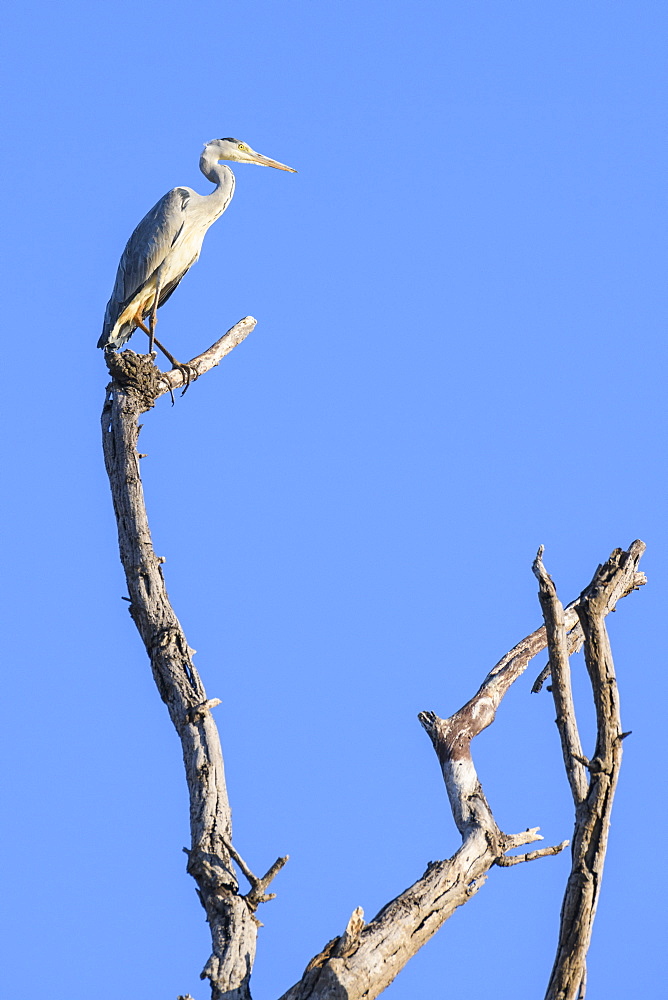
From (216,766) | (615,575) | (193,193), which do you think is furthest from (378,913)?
(193,193)

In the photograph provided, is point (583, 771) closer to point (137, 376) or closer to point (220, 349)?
point (137, 376)

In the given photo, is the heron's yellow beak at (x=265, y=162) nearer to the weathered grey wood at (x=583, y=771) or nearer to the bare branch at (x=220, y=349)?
the bare branch at (x=220, y=349)

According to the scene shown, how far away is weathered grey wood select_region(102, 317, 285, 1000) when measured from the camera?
3.99 metres

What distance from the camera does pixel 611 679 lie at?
3770 millimetres

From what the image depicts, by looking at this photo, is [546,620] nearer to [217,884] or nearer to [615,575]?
[615,575]

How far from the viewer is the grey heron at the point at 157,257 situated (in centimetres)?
838

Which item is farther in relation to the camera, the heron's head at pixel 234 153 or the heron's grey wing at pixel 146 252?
the heron's head at pixel 234 153

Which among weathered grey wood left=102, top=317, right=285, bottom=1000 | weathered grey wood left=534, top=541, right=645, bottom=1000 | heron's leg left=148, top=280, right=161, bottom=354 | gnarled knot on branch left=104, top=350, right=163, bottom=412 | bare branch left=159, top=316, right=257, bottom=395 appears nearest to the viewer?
weathered grey wood left=534, top=541, right=645, bottom=1000

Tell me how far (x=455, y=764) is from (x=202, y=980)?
4.94 ft

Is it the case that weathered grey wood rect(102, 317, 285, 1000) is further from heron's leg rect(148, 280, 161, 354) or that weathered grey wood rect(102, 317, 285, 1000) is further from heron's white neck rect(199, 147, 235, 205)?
heron's white neck rect(199, 147, 235, 205)

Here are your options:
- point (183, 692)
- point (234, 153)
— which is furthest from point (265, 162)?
point (183, 692)

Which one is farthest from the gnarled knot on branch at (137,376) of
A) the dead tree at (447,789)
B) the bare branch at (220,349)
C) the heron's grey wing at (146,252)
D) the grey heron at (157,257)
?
the heron's grey wing at (146,252)

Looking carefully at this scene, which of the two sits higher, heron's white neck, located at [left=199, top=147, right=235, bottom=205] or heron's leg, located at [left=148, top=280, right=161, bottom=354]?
heron's white neck, located at [left=199, top=147, right=235, bottom=205]

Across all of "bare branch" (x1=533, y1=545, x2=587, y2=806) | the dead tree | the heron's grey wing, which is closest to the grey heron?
the heron's grey wing
